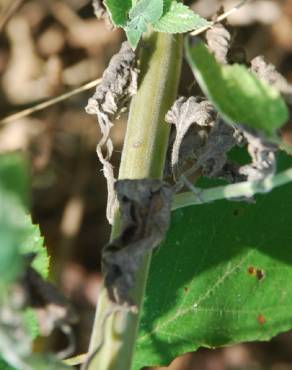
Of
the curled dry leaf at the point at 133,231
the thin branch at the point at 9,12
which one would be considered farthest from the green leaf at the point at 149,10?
the thin branch at the point at 9,12

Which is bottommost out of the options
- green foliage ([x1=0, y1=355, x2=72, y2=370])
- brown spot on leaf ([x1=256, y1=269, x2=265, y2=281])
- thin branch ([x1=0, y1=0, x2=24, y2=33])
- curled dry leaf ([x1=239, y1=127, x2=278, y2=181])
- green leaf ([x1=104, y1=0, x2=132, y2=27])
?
brown spot on leaf ([x1=256, y1=269, x2=265, y2=281])

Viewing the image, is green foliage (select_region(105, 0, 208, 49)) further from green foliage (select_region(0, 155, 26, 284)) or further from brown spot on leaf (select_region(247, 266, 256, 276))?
green foliage (select_region(0, 155, 26, 284))

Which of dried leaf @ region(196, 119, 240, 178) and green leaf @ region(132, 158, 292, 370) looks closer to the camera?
dried leaf @ region(196, 119, 240, 178)

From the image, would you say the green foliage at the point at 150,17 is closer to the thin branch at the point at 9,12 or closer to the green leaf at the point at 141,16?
the green leaf at the point at 141,16

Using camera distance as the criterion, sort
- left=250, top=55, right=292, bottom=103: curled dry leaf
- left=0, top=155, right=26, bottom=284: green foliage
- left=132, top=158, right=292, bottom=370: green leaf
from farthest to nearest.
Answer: left=132, top=158, right=292, bottom=370: green leaf → left=250, top=55, right=292, bottom=103: curled dry leaf → left=0, top=155, right=26, bottom=284: green foliage

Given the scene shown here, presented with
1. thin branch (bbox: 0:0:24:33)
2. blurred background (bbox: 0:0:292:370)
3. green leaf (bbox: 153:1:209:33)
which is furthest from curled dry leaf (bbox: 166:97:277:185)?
blurred background (bbox: 0:0:292:370)

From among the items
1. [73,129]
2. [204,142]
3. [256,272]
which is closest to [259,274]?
[256,272]
